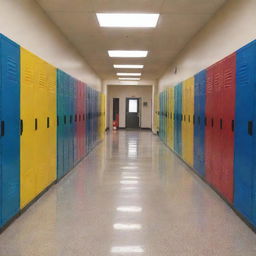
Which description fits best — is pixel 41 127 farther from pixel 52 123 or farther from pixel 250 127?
pixel 250 127

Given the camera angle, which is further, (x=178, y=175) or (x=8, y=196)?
(x=178, y=175)

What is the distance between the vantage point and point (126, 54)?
9.40m

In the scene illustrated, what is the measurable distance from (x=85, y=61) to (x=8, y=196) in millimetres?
7753

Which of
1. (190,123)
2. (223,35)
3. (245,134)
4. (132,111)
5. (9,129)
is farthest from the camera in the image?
(132,111)

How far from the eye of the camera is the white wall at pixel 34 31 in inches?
150

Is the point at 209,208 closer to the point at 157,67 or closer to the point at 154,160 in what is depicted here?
the point at 154,160

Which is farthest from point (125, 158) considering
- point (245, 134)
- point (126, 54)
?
point (245, 134)

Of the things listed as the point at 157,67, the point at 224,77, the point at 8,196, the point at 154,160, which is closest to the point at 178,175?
the point at 154,160

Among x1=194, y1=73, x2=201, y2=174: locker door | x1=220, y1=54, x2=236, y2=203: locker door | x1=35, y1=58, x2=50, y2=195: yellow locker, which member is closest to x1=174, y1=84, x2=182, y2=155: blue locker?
x1=194, y1=73, x2=201, y2=174: locker door

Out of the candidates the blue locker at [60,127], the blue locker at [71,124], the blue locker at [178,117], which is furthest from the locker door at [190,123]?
the blue locker at [60,127]

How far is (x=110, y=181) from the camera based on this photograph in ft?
17.9

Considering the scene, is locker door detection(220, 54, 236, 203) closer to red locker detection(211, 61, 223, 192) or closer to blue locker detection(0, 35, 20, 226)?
red locker detection(211, 61, 223, 192)

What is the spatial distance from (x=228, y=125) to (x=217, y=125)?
55cm

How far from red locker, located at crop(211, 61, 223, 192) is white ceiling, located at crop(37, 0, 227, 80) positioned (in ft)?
3.90
